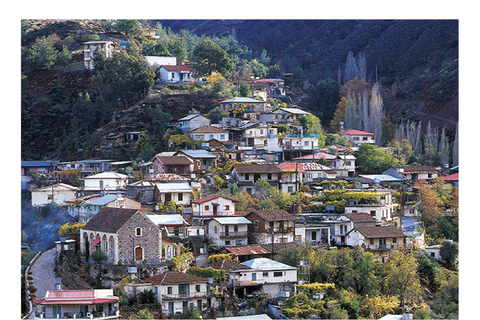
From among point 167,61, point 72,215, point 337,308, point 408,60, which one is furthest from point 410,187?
point 408,60

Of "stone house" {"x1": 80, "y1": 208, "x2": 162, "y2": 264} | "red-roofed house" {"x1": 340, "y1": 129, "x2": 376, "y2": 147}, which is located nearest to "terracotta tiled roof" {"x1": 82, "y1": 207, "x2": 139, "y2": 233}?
"stone house" {"x1": 80, "y1": 208, "x2": 162, "y2": 264}

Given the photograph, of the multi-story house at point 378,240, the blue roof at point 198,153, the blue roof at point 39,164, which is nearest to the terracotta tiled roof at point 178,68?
the blue roof at point 39,164

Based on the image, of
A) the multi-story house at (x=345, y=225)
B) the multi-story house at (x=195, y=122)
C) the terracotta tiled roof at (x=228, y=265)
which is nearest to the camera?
the terracotta tiled roof at (x=228, y=265)

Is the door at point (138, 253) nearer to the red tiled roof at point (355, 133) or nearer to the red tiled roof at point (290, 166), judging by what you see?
the red tiled roof at point (290, 166)

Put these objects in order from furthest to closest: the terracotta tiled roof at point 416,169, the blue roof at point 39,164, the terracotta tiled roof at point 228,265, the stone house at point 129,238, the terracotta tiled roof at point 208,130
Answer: the blue roof at point 39,164
the terracotta tiled roof at point 208,130
the terracotta tiled roof at point 416,169
the terracotta tiled roof at point 228,265
the stone house at point 129,238

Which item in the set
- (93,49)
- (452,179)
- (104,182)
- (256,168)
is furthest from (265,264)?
(93,49)

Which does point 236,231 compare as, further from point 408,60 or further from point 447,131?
point 408,60
